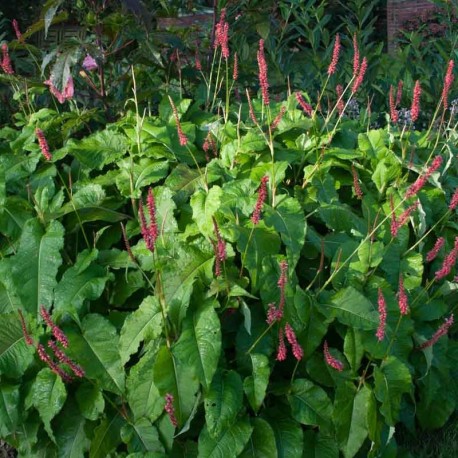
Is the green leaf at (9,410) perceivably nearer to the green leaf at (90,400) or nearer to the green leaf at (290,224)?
the green leaf at (90,400)

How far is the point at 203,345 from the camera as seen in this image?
8.66ft

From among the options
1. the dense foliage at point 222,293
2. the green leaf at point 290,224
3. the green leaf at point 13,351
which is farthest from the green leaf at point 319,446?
the green leaf at point 13,351

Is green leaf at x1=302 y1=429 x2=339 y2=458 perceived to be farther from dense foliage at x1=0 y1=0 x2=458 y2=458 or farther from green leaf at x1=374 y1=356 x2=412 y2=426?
green leaf at x1=374 y1=356 x2=412 y2=426

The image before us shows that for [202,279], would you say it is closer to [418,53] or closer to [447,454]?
[447,454]

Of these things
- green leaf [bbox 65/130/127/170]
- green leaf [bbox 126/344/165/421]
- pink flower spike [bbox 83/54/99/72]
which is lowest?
green leaf [bbox 126/344/165/421]

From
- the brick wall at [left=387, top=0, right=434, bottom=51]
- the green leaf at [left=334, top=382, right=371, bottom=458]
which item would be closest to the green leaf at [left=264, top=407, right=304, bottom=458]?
the green leaf at [left=334, top=382, right=371, bottom=458]

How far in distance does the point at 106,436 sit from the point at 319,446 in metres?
0.75

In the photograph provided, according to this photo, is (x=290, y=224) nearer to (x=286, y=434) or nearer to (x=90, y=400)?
(x=286, y=434)

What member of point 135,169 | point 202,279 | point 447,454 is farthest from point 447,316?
point 135,169

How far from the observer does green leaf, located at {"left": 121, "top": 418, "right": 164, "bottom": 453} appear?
8.95 ft

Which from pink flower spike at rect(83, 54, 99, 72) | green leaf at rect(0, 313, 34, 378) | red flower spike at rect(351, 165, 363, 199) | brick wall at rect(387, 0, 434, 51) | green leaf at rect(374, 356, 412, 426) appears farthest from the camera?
brick wall at rect(387, 0, 434, 51)

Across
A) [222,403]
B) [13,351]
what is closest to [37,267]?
[13,351]

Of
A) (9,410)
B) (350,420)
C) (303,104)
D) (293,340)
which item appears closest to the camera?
(293,340)

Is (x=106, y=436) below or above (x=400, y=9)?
above
